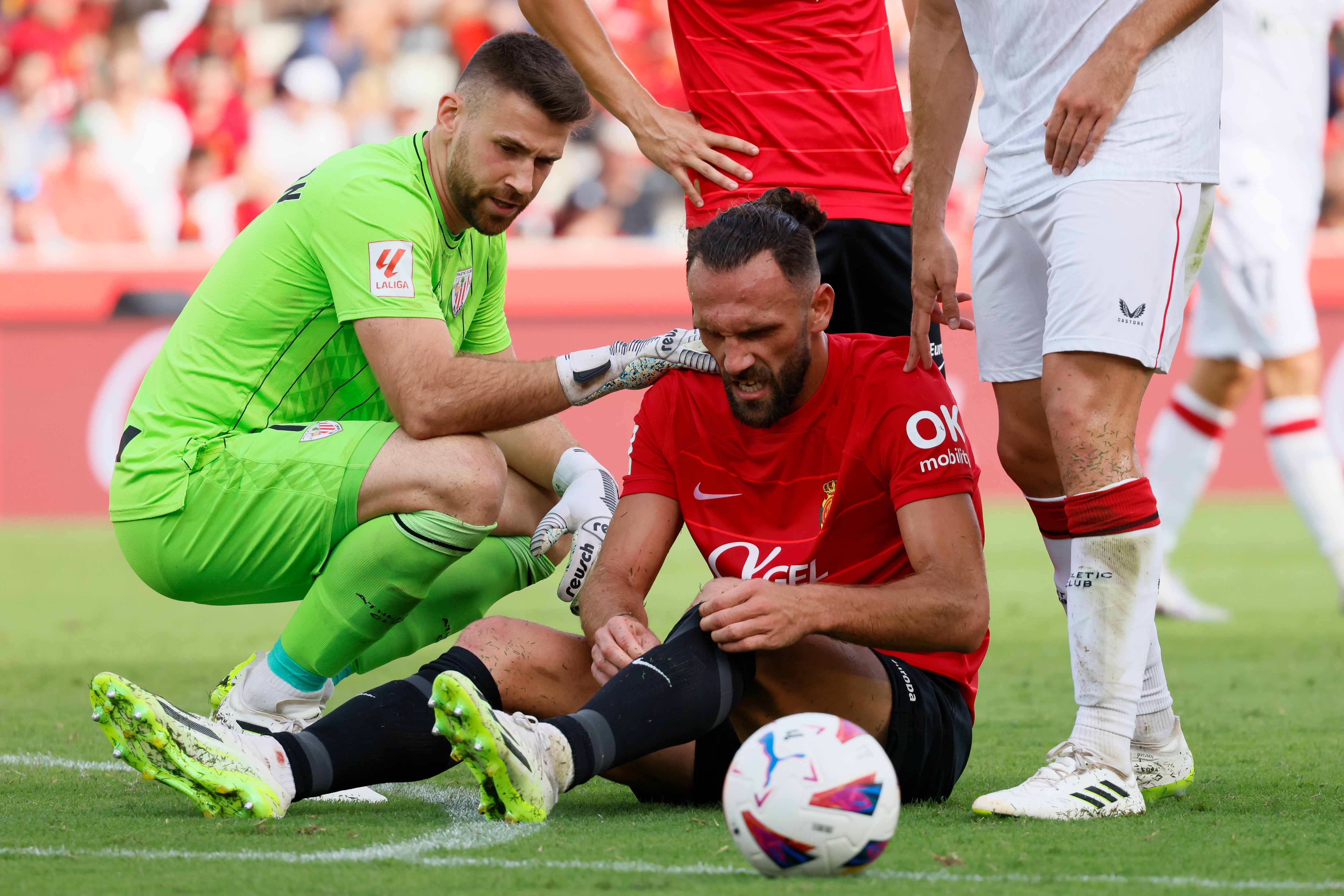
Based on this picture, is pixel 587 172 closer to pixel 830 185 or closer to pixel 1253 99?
pixel 1253 99

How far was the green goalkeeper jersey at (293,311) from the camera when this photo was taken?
361cm

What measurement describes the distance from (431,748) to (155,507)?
1089 mm

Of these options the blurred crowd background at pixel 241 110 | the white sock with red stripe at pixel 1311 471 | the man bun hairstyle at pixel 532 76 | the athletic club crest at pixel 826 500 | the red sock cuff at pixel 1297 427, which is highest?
the blurred crowd background at pixel 241 110

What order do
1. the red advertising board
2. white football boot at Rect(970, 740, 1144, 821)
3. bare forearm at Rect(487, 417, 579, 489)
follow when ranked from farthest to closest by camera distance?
the red advertising board → bare forearm at Rect(487, 417, 579, 489) → white football boot at Rect(970, 740, 1144, 821)

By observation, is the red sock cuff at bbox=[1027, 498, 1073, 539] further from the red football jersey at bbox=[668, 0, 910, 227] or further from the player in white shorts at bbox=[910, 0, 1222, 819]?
the red football jersey at bbox=[668, 0, 910, 227]

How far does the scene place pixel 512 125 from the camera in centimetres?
370

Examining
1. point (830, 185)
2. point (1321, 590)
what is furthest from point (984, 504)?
point (830, 185)

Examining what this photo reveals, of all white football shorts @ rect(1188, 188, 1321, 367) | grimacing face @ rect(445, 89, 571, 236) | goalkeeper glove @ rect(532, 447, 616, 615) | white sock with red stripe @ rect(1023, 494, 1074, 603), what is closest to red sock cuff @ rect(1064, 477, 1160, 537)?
white sock with red stripe @ rect(1023, 494, 1074, 603)

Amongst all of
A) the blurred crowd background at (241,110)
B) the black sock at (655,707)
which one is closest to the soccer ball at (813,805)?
the black sock at (655,707)

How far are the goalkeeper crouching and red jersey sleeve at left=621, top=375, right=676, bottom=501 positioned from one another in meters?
0.10

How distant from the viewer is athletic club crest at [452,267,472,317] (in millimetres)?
3910

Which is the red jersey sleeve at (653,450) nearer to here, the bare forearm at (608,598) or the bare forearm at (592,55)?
the bare forearm at (608,598)

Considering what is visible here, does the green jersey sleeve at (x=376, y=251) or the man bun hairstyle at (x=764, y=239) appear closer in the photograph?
the man bun hairstyle at (x=764, y=239)

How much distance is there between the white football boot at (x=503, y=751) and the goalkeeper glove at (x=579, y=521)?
2.07ft
